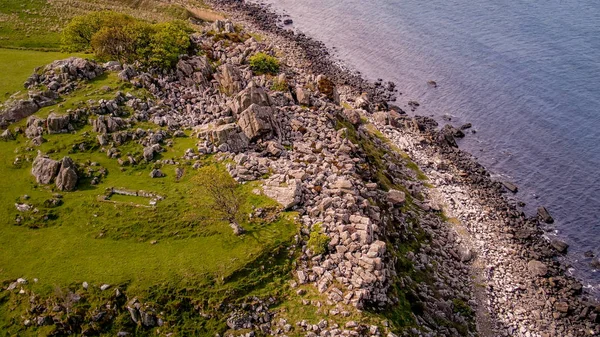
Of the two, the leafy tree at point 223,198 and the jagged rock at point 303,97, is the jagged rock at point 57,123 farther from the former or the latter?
the jagged rock at point 303,97

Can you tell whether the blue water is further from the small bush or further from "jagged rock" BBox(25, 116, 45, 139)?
"jagged rock" BBox(25, 116, 45, 139)

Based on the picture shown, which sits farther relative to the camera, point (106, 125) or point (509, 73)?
point (509, 73)

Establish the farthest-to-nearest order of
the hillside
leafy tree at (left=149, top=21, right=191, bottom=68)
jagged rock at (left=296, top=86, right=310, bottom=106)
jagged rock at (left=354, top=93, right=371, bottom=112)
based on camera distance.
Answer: jagged rock at (left=354, top=93, right=371, bottom=112)
leafy tree at (left=149, top=21, right=191, bottom=68)
jagged rock at (left=296, top=86, right=310, bottom=106)
the hillside

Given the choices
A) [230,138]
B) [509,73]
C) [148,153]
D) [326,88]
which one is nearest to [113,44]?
[148,153]

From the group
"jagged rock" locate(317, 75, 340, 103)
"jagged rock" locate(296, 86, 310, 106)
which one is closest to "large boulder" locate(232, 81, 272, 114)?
"jagged rock" locate(296, 86, 310, 106)

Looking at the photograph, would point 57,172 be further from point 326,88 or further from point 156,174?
point 326,88
